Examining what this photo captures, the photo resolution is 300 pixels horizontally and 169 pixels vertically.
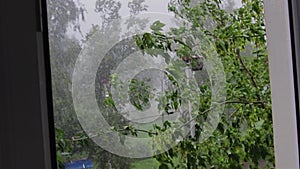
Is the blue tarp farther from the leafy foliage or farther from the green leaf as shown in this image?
the green leaf

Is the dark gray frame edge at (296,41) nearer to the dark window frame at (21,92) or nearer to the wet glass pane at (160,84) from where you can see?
the wet glass pane at (160,84)

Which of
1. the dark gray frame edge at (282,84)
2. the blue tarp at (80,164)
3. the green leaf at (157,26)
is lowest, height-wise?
the blue tarp at (80,164)

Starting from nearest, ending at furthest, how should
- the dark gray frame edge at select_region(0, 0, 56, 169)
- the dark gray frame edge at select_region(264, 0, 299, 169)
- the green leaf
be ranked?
the dark gray frame edge at select_region(0, 0, 56, 169)
the green leaf
the dark gray frame edge at select_region(264, 0, 299, 169)

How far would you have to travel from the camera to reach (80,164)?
2.94 feet

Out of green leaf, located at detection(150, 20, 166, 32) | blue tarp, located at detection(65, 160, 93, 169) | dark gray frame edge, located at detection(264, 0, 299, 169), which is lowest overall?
blue tarp, located at detection(65, 160, 93, 169)

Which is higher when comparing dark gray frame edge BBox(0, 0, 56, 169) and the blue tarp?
dark gray frame edge BBox(0, 0, 56, 169)

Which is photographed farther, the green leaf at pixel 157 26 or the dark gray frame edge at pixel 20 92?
the green leaf at pixel 157 26

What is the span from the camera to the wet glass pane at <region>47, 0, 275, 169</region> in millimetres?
900

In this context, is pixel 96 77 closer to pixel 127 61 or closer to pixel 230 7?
pixel 127 61

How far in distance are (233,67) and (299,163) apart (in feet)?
1.06

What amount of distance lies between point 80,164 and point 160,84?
29 cm

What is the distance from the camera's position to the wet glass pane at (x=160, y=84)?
90 cm

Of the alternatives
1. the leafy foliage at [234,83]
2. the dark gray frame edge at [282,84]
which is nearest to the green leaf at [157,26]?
the leafy foliage at [234,83]

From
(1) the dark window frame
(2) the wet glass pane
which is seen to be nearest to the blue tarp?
(2) the wet glass pane
